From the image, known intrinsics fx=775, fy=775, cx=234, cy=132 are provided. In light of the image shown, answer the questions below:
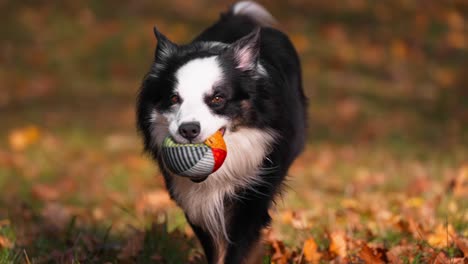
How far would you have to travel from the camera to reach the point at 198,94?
138 inches

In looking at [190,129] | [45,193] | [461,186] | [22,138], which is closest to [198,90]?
[190,129]

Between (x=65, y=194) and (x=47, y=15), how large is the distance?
23.8 ft

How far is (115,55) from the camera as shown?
12.8m

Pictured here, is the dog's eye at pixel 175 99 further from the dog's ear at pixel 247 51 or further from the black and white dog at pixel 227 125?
the dog's ear at pixel 247 51

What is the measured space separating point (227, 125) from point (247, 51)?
0.40 metres

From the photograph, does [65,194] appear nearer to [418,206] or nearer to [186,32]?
[418,206]

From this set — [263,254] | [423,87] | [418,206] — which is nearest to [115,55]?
[423,87]

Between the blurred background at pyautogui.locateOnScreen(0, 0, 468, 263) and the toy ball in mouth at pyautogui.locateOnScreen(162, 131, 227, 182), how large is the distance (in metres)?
0.52

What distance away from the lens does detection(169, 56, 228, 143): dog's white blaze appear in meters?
3.40

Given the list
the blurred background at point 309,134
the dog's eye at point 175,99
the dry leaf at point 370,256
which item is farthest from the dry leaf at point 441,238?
the dog's eye at point 175,99

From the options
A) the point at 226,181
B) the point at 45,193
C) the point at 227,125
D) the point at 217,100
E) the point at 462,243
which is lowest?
the point at 45,193

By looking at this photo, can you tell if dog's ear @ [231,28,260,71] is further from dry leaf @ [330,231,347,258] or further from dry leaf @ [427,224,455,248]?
dry leaf @ [427,224,455,248]

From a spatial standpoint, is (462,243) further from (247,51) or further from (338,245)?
(247,51)

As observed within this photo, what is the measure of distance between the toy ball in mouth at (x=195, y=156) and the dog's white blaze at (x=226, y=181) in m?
0.17
